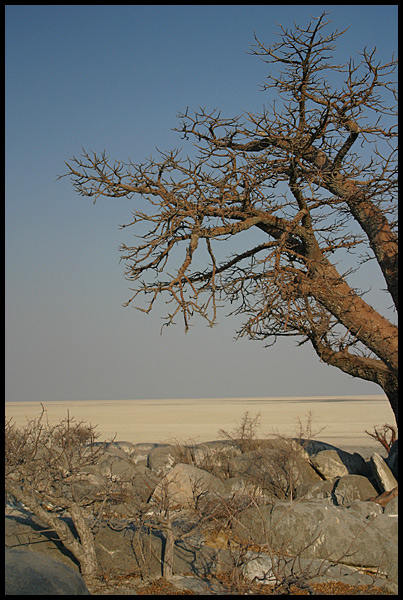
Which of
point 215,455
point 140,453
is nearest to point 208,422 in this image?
point 140,453

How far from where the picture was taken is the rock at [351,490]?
1142 centimetres

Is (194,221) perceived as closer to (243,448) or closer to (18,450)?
(18,450)

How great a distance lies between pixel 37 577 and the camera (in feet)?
18.2

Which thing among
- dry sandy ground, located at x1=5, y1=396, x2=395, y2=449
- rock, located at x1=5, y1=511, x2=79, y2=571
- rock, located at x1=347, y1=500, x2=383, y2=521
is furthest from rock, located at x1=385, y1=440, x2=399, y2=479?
rock, located at x1=5, y1=511, x2=79, y2=571

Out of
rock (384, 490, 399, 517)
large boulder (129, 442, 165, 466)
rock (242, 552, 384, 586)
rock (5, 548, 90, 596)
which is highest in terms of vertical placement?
rock (5, 548, 90, 596)

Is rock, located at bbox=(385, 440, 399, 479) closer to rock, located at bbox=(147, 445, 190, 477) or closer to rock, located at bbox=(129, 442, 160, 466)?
rock, located at bbox=(147, 445, 190, 477)

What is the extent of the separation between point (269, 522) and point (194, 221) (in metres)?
4.55

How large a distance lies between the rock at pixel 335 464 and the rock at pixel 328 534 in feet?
13.0

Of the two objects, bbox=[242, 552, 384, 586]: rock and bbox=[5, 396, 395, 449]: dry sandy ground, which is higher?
bbox=[242, 552, 384, 586]: rock

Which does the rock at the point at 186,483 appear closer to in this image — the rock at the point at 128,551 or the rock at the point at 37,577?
the rock at the point at 128,551

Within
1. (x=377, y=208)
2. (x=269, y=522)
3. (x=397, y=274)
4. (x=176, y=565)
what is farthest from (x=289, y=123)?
(x=176, y=565)

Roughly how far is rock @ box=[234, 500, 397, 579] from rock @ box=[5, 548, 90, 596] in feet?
9.73

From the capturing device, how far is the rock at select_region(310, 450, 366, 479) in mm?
12852

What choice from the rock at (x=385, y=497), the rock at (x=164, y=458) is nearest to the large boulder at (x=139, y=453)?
the rock at (x=164, y=458)
